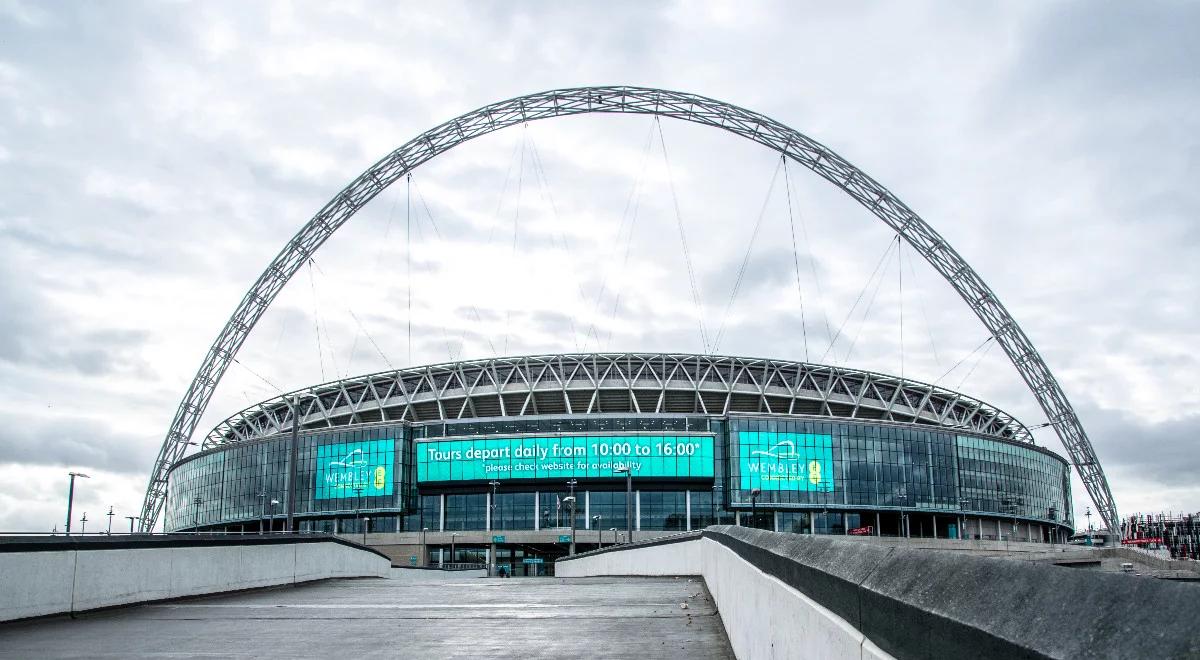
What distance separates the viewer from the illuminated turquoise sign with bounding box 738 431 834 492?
10625 centimetres

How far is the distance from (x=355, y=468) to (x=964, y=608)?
11426 centimetres

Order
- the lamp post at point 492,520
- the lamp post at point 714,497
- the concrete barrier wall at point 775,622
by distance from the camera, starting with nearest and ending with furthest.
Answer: the concrete barrier wall at point 775,622, the lamp post at point 492,520, the lamp post at point 714,497

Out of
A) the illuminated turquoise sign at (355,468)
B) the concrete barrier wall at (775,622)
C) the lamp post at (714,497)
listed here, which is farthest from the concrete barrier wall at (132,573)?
the illuminated turquoise sign at (355,468)

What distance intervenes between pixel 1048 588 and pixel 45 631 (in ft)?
45.4

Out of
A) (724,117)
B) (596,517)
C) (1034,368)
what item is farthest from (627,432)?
(1034,368)

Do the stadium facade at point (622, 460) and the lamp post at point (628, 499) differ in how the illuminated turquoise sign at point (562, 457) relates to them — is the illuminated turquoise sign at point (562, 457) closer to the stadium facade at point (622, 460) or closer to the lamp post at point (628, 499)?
the stadium facade at point (622, 460)

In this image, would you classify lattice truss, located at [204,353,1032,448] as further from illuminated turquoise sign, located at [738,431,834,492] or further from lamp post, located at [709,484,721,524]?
lamp post, located at [709,484,721,524]

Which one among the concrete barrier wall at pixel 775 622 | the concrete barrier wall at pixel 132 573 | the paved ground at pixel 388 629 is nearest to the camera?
the concrete barrier wall at pixel 775 622

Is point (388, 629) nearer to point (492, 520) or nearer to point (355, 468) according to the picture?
point (492, 520)

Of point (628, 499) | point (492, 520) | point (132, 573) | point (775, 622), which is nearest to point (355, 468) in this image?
point (492, 520)

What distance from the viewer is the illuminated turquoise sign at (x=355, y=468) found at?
110500mm

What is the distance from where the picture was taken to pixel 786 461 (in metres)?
107

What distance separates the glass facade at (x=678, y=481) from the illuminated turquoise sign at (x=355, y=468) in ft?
0.41

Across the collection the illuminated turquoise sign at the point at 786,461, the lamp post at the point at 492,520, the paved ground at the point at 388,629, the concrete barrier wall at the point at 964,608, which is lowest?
the lamp post at the point at 492,520
